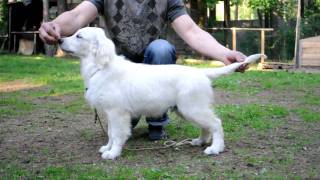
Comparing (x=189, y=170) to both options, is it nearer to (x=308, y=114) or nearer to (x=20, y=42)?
(x=308, y=114)

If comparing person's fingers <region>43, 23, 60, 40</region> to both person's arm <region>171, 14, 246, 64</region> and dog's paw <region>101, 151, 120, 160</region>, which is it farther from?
person's arm <region>171, 14, 246, 64</region>

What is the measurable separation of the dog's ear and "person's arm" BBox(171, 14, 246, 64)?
0.92 meters

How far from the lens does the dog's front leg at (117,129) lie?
434 centimetres

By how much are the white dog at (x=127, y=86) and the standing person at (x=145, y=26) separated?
52 centimetres

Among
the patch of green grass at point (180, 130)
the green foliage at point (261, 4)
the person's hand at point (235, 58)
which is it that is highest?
the green foliage at point (261, 4)

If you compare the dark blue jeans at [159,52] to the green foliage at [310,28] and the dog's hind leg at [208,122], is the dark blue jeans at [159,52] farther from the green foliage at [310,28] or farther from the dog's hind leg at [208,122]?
the green foliage at [310,28]

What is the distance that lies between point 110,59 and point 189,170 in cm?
110

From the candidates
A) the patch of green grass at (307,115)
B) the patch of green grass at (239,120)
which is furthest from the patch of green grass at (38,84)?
the patch of green grass at (307,115)

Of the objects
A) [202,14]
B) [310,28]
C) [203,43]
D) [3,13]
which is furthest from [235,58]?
[3,13]

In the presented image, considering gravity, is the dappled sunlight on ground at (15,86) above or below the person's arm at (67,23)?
below

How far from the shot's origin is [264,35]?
1614 centimetres

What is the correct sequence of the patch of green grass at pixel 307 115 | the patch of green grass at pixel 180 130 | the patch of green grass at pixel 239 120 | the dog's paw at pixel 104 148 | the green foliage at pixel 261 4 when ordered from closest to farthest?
the dog's paw at pixel 104 148 < the patch of green grass at pixel 180 130 < the patch of green grass at pixel 239 120 < the patch of green grass at pixel 307 115 < the green foliage at pixel 261 4

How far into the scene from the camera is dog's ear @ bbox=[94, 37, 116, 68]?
4270 millimetres

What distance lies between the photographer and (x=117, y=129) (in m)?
4.36
